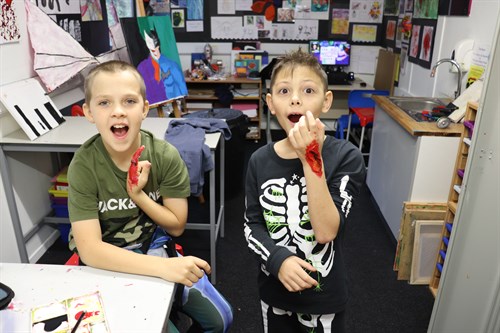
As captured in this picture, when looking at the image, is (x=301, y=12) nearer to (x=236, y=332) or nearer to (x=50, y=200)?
(x=50, y=200)

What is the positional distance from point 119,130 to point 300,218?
0.59 m

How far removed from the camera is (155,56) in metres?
3.08

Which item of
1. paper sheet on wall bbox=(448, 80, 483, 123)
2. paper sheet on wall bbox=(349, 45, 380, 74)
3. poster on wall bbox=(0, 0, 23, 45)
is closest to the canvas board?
paper sheet on wall bbox=(448, 80, 483, 123)

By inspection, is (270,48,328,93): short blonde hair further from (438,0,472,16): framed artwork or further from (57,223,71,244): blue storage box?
(438,0,472,16): framed artwork

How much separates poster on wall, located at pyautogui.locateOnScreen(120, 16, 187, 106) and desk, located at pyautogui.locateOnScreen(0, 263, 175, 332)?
208cm

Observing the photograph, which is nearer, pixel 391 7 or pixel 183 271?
pixel 183 271

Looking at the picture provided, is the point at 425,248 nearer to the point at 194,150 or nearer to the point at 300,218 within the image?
the point at 194,150

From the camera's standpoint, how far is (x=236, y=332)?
185 cm

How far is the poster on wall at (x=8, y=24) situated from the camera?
2.01 metres

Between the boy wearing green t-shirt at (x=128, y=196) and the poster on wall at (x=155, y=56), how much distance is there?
1768mm

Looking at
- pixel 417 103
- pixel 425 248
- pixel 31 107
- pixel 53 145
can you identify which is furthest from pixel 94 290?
pixel 417 103

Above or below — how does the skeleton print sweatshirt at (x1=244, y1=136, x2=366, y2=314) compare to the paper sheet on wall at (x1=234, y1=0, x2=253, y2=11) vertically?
below

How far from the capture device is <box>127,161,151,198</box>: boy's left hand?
1.10 meters

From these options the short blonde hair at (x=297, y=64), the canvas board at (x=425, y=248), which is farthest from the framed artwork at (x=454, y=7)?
the short blonde hair at (x=297, y=64)
